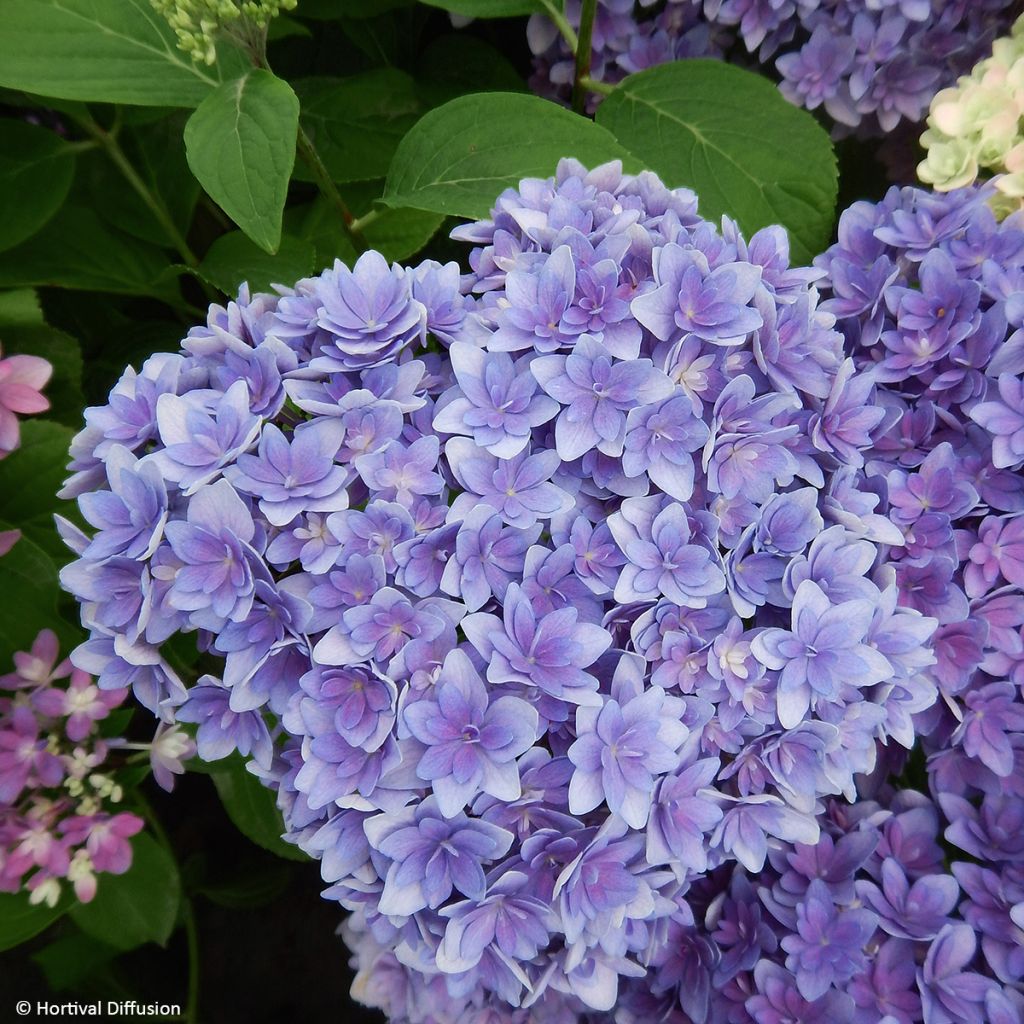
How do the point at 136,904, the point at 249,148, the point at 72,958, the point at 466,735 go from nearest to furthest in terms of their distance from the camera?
1. the point at 466,735
2. the point at 249,148
3. the point at 136,904
4. the point at 72,958

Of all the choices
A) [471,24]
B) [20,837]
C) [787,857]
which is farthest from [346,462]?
[471,24]

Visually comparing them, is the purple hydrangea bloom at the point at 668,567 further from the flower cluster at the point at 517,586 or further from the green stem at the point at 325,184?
the green stem at the point at 325,184

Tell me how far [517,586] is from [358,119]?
64 cm

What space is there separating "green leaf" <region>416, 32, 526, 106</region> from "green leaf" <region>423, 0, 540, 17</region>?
0.13 metres

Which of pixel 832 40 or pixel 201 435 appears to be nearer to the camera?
pixel 201 435

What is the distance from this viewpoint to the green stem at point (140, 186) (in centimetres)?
92

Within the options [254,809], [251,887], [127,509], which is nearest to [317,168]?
[127,509]

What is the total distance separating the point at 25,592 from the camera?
0.81m

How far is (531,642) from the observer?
1.51 ft

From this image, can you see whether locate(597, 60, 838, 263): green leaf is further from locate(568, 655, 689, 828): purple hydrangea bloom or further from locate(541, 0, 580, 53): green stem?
locate(568, 655, 689, 828): purple hydrangea bloom

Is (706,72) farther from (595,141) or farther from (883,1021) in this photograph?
(883,1021)

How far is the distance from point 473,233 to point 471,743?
13.1 inches

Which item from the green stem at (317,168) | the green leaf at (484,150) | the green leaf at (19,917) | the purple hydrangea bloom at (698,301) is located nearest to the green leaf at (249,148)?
the green stem at (317,168)

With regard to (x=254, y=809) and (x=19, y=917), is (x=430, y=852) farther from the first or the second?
(x=19, y=917)
